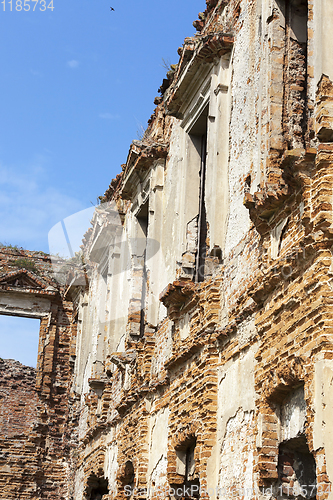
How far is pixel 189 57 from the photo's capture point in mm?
8680

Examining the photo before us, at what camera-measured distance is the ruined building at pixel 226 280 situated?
493 cm

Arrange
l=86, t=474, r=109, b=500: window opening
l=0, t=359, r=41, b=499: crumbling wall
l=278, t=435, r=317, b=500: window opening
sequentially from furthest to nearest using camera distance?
1. l=0, t=359, r=41, b=499: crumbling wall
2. l=86, t=474, r=109, b=500: window opening
3. l=278, t=435, r=317, b=500: window opening

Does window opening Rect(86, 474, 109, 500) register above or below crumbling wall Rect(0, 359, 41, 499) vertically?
below

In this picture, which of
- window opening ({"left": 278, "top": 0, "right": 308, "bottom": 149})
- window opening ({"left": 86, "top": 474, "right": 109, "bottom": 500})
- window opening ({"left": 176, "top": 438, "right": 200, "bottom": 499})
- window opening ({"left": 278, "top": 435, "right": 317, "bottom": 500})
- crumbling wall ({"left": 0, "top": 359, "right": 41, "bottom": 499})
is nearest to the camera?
window opening ({"left": 278, "top": 435, "right": 317, "bottom": 500})

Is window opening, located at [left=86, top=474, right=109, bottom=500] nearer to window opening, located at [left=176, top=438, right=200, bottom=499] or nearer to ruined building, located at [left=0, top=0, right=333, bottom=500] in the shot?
ruined building, located at [left=0, top=0, right=333, bottom=500]

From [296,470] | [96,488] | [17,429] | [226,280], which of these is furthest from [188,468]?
[17,429]

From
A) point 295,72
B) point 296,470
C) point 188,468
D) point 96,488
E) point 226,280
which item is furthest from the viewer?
point 96,488

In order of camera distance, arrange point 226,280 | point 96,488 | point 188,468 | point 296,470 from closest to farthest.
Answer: point 296,470
point 226,280
point 188,468
point 96,488

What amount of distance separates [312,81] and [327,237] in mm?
1289

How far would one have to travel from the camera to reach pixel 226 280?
6.97m

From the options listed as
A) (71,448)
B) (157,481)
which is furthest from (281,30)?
(71,448)

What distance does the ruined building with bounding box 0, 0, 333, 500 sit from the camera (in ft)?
16.2

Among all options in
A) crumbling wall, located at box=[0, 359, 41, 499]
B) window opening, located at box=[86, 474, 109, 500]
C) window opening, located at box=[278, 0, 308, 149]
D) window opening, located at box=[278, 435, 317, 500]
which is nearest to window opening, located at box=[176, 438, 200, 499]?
window opening, located at box=[278, 435, 317, 500]

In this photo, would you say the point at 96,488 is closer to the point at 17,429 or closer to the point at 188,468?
the point at 17,429
